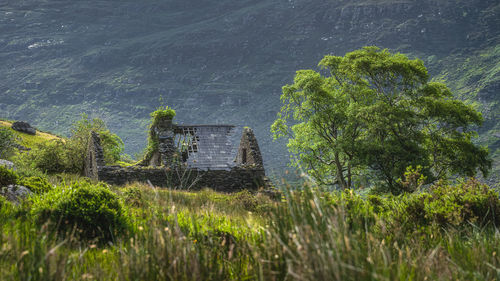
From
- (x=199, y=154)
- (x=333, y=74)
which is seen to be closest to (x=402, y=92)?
(x=333, y=74)

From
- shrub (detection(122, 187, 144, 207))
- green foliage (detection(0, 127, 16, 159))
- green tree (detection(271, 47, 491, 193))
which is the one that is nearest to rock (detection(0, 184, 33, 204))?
shrub (detection(122, 187, 144, 207))

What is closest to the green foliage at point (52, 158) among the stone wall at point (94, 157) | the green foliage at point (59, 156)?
the green foliage at point (59, 156)

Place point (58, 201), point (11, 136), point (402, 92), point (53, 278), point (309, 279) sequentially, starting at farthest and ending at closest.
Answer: point (11, 136) < point (402, 92) < point (58, 201) < point (53, 278) < point (309, 279)

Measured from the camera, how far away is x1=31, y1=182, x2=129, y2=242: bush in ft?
23.7

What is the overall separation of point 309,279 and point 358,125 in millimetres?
33029

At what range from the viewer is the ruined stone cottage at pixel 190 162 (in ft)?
86.2

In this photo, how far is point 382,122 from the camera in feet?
94.2

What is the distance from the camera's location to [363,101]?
3381 centimetres

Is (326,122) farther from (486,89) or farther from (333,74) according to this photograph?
(486,89)

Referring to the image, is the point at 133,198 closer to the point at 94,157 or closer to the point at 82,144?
the point at 94,157

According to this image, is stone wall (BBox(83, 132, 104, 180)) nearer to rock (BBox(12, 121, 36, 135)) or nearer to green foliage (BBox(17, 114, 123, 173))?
green foliage (BBox(17, 114, 123, 173))

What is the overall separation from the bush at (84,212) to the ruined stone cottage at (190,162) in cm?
1689

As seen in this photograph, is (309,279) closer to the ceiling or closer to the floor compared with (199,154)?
closer to the floor

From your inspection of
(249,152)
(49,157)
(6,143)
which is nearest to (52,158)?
(49,157)
